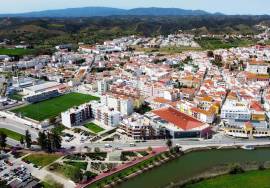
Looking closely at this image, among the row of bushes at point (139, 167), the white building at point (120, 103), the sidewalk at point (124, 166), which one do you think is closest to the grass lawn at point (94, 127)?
the white building at point (120, 103)

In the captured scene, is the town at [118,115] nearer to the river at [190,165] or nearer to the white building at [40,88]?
the white building at [40,88]

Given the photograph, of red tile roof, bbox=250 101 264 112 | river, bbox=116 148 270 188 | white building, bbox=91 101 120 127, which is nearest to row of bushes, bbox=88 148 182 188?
river, bbox=116 148 270 188

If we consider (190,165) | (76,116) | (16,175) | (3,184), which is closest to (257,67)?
(190,165)

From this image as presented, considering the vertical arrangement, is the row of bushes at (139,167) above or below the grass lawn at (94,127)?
below

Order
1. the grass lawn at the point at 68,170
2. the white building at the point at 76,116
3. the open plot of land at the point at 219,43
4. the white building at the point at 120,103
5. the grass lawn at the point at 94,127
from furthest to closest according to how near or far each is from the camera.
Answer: the open plot of land at the point at 219,43 → the white building at the point at 120,103 → the white building at the point at 76,116 → the grass lawn at the point at 94,127 → the grass lawn at the point at 68,170

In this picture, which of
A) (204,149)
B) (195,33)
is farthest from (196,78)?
(195,33)

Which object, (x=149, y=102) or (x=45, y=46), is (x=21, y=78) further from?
(x=45, y=46)
